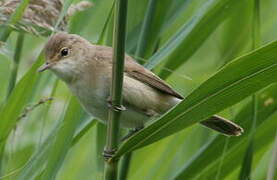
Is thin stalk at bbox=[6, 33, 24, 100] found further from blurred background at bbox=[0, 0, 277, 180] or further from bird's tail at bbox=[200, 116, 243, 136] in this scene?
bird's tail at bbox=[200, 116, 243, 136]

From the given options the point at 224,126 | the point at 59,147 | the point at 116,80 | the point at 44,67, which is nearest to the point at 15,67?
the point at 44,67

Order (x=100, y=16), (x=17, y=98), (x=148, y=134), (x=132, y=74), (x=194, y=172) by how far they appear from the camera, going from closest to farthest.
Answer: (x=148, y=134) < (x=17, y=98) < (x=194, y=172) < (x=132, y=74) < (x=100, y=16)

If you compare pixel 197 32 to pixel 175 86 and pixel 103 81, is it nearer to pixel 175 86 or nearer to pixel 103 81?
pixel 103 81

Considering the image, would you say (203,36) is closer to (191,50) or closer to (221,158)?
(191,50)

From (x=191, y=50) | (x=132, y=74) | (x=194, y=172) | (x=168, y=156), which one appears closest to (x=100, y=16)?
(x=132, y=74)

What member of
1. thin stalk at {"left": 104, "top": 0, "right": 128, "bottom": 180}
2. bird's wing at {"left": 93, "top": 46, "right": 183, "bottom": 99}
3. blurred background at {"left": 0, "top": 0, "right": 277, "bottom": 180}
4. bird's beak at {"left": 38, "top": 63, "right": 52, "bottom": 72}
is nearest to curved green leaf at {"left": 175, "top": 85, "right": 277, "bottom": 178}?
blurred background at {"left": 0, "top": 0, "right": 277, "bottom": 180}

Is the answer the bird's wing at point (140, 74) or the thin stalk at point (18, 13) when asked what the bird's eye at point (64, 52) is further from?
the thin stalk at point (18, 13)
